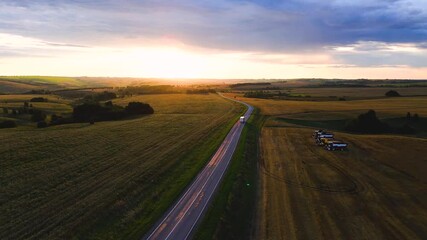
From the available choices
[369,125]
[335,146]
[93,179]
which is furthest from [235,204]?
[369,125]

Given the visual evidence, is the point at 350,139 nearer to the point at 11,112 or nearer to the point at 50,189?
the point at 50,189

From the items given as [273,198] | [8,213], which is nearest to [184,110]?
[273,198]

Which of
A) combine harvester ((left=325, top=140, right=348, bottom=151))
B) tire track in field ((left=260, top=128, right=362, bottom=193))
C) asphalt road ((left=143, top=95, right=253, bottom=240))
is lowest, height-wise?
tire track in field ((left=260, top=128, right=362, bottom=193))

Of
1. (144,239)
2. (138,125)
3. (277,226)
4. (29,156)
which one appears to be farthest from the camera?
(138,125)

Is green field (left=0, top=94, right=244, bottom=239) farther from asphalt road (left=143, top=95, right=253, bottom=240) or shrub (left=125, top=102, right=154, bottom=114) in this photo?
shrub (left=125, top=102, right=154, bottom=114)

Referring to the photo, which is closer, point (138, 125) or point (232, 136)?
point (232, 136)

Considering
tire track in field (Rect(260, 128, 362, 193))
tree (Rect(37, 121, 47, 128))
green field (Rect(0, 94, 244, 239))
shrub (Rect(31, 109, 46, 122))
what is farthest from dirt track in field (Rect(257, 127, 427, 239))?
shrub (Rect(31, 109, 46, 122))
